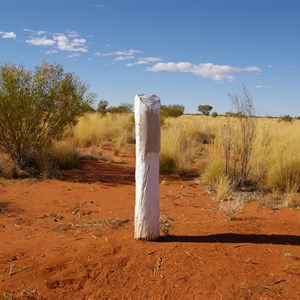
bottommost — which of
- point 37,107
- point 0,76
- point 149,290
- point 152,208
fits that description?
point 149,290

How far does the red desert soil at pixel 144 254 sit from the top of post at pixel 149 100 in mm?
1519

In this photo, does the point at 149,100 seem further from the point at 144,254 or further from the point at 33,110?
the point at 33,110

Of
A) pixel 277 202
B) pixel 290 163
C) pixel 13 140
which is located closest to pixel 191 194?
pixel 277 202

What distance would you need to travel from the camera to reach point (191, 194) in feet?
24.5

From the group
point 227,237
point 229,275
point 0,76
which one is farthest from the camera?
point 0,76

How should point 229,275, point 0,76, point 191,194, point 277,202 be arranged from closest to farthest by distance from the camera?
point 229,275
point 277,202
point 191,194
point 0,76

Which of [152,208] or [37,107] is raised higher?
[37,107]

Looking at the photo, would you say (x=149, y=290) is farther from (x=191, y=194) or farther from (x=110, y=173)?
(x=110, y=173)

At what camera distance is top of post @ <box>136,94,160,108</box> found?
4086mm

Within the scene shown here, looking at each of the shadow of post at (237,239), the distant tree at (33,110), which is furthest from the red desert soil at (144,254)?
the distant tree at (33,110)

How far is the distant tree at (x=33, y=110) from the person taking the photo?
8.77 m

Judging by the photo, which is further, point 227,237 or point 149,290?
point 227,237

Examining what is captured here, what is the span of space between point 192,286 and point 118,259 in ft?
2.68

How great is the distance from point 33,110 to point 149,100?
565 cm
